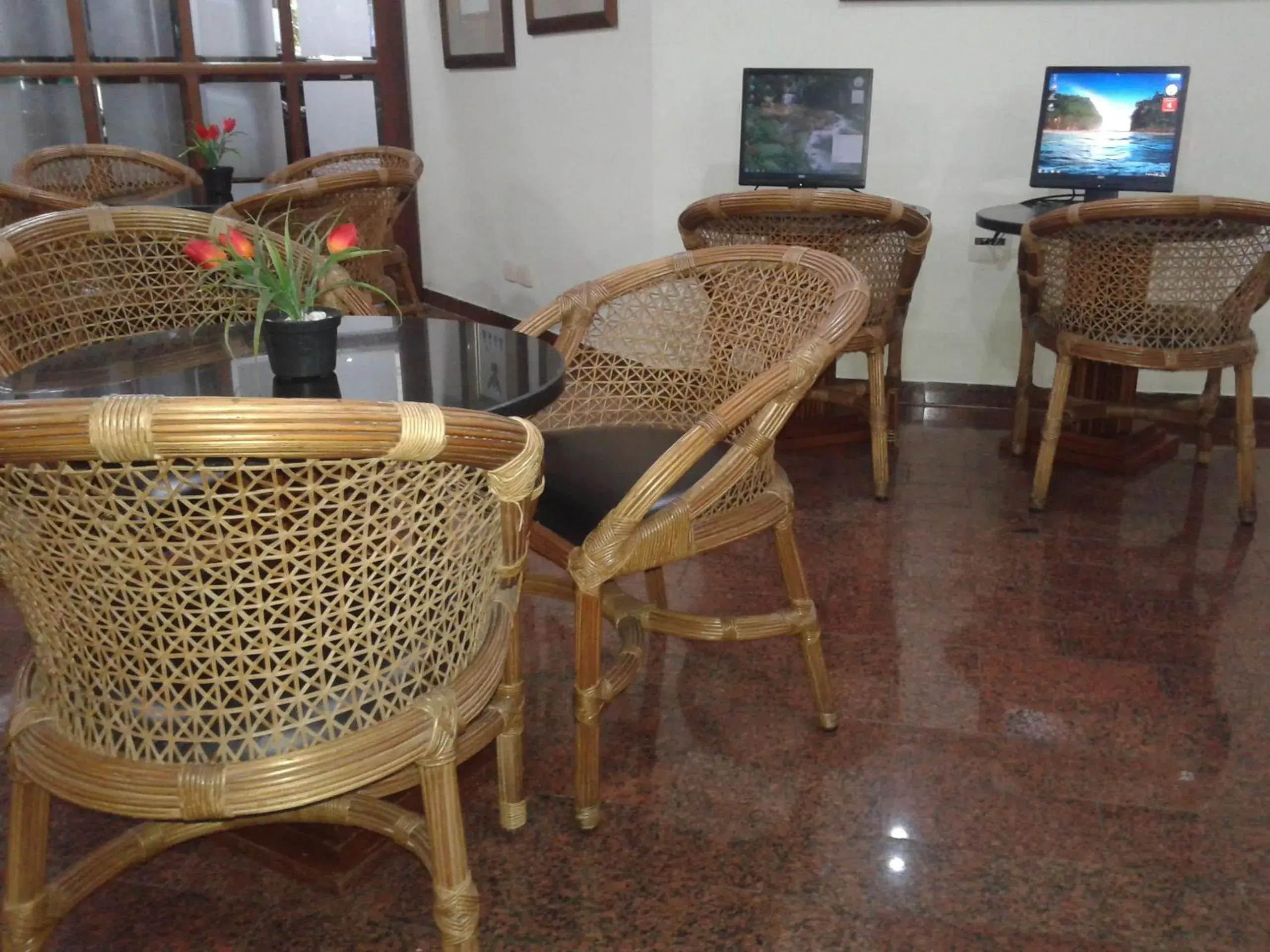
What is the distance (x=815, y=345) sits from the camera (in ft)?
5.40

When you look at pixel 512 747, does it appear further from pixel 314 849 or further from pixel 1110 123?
pixel 1110 123

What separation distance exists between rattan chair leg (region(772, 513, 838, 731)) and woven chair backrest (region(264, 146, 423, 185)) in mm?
2112

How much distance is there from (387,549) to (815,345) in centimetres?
77

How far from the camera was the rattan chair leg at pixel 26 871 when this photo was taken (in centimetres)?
125

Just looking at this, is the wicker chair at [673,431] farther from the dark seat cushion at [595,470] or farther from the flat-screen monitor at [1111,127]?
the flat-screen monitor at [1111,127]

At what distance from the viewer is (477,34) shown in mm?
4535

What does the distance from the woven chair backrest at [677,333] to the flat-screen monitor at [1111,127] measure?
1654 millimetres

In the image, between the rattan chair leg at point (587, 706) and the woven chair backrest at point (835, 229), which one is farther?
the woven chair backrest at point (835, 229)

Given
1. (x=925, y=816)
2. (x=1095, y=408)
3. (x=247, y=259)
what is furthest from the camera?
(x=1095, y=408)

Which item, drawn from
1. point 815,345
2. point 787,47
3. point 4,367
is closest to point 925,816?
point 815,345

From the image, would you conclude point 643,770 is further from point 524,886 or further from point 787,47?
point 787,47

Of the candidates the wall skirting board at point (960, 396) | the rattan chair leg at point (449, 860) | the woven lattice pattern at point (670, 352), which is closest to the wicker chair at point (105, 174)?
the wall skirting board at point (960, 396)

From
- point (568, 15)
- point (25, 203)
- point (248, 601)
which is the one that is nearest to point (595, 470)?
point (248, 601)

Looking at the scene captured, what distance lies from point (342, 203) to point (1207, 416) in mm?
2495
